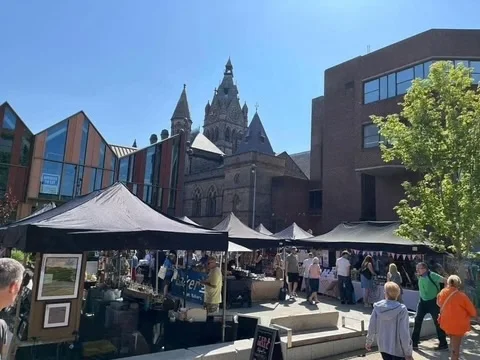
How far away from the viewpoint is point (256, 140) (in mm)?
48531

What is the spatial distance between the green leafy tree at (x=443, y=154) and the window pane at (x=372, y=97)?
1583cm

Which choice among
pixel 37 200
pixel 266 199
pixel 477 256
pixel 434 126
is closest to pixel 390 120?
pixel 434 126

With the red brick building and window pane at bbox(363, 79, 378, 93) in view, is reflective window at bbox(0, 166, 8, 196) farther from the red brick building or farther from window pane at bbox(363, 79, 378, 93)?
window pane at bbox(363, 79, 378, 93)

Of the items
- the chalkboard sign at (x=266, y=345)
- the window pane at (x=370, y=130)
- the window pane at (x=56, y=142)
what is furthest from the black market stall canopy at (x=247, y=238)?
the window pane at (x=56, y=142)

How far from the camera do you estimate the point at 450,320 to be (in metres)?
6.43

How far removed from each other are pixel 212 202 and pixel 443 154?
39.8 m

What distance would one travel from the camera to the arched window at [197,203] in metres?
50.8

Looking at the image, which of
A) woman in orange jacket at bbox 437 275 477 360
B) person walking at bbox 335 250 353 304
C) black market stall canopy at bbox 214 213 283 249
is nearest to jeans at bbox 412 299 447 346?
woman in orange jacket at bbox 437 275 477 360

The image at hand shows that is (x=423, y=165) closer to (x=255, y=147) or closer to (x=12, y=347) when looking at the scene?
(x=12, y=347)

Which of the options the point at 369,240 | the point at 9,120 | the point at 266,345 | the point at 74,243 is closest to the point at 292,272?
the point at 369,240

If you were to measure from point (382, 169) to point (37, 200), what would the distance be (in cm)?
2351

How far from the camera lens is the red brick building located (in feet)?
78.6

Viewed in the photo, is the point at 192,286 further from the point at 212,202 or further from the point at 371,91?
the point at 212,202

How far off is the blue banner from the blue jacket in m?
6.28
